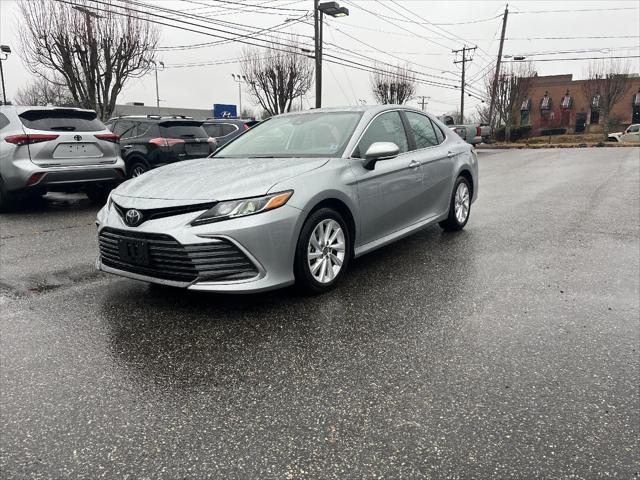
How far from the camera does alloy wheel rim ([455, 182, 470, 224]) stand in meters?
6.15

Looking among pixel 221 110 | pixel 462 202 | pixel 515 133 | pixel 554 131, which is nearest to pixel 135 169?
pixel 462 202

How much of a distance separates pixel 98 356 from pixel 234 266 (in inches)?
38.9

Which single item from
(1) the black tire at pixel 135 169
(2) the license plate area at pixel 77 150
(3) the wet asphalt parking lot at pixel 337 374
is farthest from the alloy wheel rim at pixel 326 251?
(1) the black tire at pixel 135 169

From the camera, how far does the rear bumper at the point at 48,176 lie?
7285 millimetres

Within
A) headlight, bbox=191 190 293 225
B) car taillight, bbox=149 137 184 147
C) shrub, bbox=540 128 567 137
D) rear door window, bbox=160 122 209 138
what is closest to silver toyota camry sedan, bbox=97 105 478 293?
headlight, bbox=191 190 293 225

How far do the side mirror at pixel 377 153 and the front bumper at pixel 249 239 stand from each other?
972 millimetres

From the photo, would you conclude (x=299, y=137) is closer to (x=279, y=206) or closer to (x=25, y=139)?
(x=279, y=206)

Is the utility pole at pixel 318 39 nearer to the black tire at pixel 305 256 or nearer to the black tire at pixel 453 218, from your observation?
the black tire at pixel 453 218

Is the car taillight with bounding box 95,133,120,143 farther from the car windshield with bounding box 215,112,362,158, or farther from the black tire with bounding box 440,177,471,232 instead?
the black tire with bounding box 440,177,471,232

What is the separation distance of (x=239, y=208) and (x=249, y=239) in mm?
231

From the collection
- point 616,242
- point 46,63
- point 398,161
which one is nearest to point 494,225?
point 616,242

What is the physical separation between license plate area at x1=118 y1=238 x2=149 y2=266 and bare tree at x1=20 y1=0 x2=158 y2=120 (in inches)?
702

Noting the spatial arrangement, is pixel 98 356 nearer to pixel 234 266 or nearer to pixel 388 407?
pixel 234 266

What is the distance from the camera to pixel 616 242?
577cm
